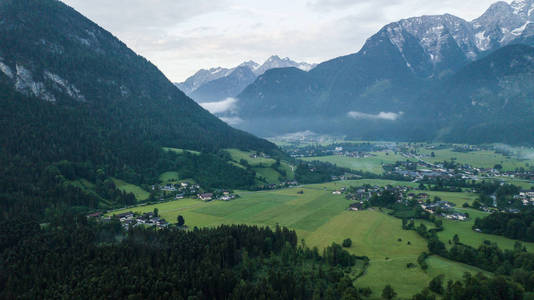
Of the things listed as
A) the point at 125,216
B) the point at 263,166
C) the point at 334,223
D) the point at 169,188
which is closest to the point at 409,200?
the point at 334,223

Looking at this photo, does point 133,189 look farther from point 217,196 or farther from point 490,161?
point 490,161

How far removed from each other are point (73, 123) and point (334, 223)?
4195 inches

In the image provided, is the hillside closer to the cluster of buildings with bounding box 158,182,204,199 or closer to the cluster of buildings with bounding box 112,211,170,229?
the cluster of buildings with bounding box 158,182,204,199

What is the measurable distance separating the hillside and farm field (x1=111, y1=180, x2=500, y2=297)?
24186mm

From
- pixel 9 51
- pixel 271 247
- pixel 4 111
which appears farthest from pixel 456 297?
pixel 9 51

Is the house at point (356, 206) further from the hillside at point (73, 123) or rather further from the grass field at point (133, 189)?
the grass field at point (133, 189)

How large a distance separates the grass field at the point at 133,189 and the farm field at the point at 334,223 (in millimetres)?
9667

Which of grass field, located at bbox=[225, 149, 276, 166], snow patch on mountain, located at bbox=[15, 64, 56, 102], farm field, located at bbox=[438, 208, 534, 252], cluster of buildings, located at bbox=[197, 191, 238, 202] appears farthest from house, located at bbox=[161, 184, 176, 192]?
farm field, located at bbox=[438, 208, 534, 252]

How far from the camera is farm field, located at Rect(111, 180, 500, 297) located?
57.1m

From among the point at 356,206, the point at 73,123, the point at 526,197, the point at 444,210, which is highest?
the point at 73,123

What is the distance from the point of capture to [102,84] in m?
173

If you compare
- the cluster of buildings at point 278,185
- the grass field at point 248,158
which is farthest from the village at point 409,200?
the grass field at point 248,158

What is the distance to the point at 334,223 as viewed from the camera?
86625 mm

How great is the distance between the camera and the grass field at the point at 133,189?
107 meters
